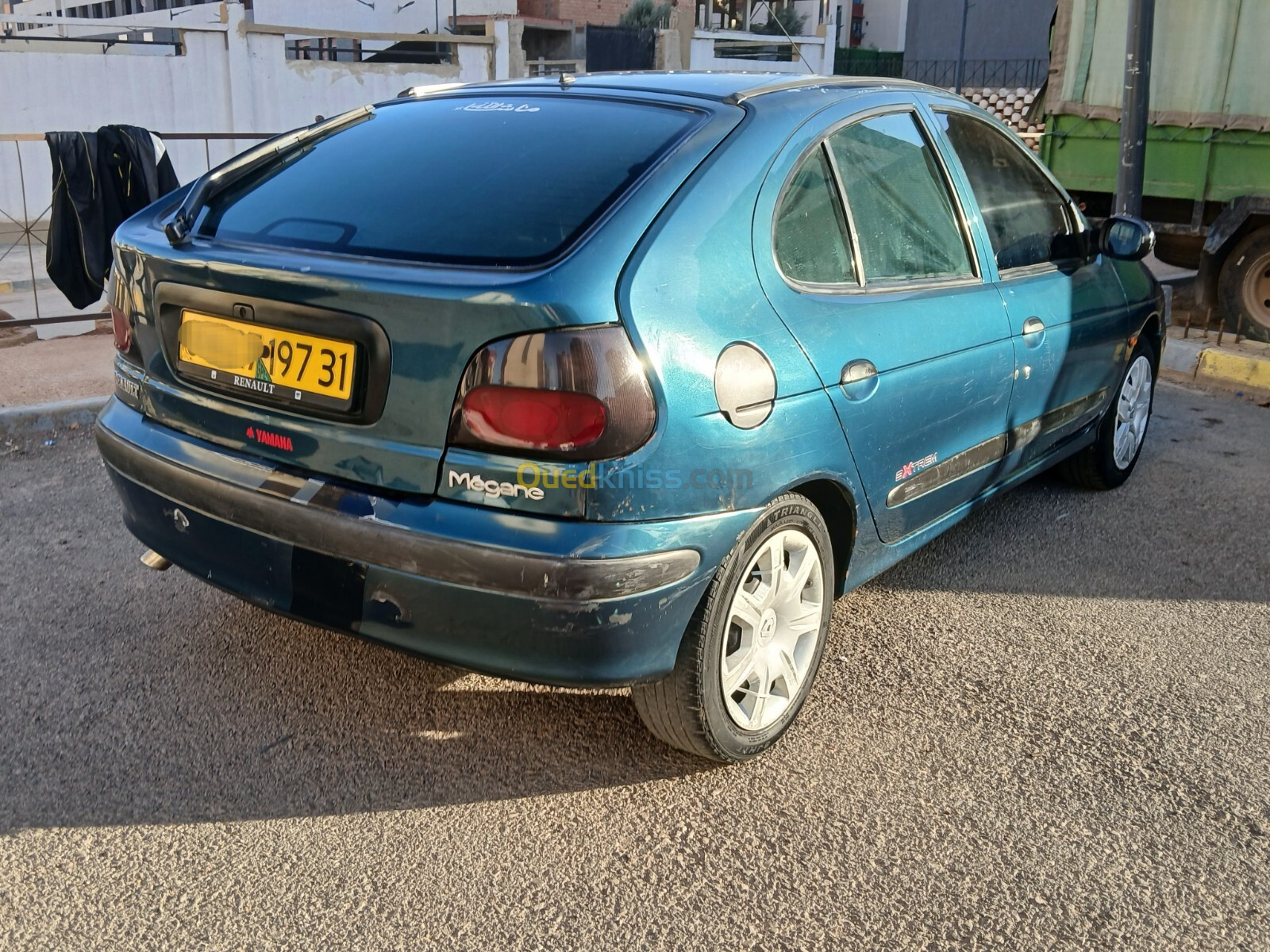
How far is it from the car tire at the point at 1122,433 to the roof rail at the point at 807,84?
1820 mm

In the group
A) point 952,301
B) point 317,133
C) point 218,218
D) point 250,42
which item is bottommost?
point 952,301

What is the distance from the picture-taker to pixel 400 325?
94.1 inches

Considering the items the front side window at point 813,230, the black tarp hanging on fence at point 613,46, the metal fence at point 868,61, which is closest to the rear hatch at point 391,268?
the front side window at point 813,230

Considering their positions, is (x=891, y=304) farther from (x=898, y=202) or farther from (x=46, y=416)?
(x=46, y=416)

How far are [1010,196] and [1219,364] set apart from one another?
389cm

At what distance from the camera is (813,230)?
2.89 meters

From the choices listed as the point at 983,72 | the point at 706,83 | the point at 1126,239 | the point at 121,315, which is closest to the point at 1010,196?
the point at 1126,239

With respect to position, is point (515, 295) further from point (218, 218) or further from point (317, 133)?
point (317, 133)

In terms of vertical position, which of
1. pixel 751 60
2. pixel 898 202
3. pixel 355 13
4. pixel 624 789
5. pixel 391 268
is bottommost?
pixel 624 789

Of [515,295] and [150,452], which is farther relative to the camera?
[150,452]

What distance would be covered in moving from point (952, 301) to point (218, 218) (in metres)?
2.01

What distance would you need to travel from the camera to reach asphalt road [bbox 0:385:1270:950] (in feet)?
7.57

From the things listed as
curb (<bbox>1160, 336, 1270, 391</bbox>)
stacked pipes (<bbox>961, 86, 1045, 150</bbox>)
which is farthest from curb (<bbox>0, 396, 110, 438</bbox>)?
stacked pipes (<bbox>961, 86, 1045, 150</bbox>)

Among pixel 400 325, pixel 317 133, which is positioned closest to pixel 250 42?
pixel 317 133
